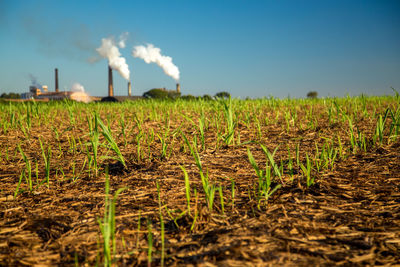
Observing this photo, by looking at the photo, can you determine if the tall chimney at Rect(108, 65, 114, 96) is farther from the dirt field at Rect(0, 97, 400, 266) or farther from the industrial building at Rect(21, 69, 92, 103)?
the dirt field at Rect(0, 97, 400, 266)

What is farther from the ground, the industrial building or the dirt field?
the industrial building

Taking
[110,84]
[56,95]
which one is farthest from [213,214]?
[56,95]

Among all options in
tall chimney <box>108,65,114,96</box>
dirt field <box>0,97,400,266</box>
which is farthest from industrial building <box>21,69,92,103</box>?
dirt field <box>0,97,400,266</box>

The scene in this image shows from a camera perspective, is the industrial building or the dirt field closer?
the dirt field

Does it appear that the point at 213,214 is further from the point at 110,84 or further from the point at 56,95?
the point at 56,95

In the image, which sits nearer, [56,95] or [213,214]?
[213,214]

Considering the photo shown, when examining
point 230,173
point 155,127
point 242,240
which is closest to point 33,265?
point 242,240

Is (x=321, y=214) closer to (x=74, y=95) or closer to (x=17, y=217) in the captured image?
(x=17, y=217)

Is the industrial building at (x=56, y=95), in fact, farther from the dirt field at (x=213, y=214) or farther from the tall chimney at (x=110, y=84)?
the dirt field at (x=213, y=214)

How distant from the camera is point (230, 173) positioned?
6.31ft

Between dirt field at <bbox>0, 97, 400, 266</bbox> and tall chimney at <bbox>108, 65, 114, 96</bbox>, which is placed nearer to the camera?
dirt field at <bbox>0, 97, 400, 266</bbox>

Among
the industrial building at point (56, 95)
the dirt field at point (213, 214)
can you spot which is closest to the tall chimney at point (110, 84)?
the industrial building at point (56, 95)

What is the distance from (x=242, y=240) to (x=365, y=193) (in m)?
0.89

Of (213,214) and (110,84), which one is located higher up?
(110,84)
